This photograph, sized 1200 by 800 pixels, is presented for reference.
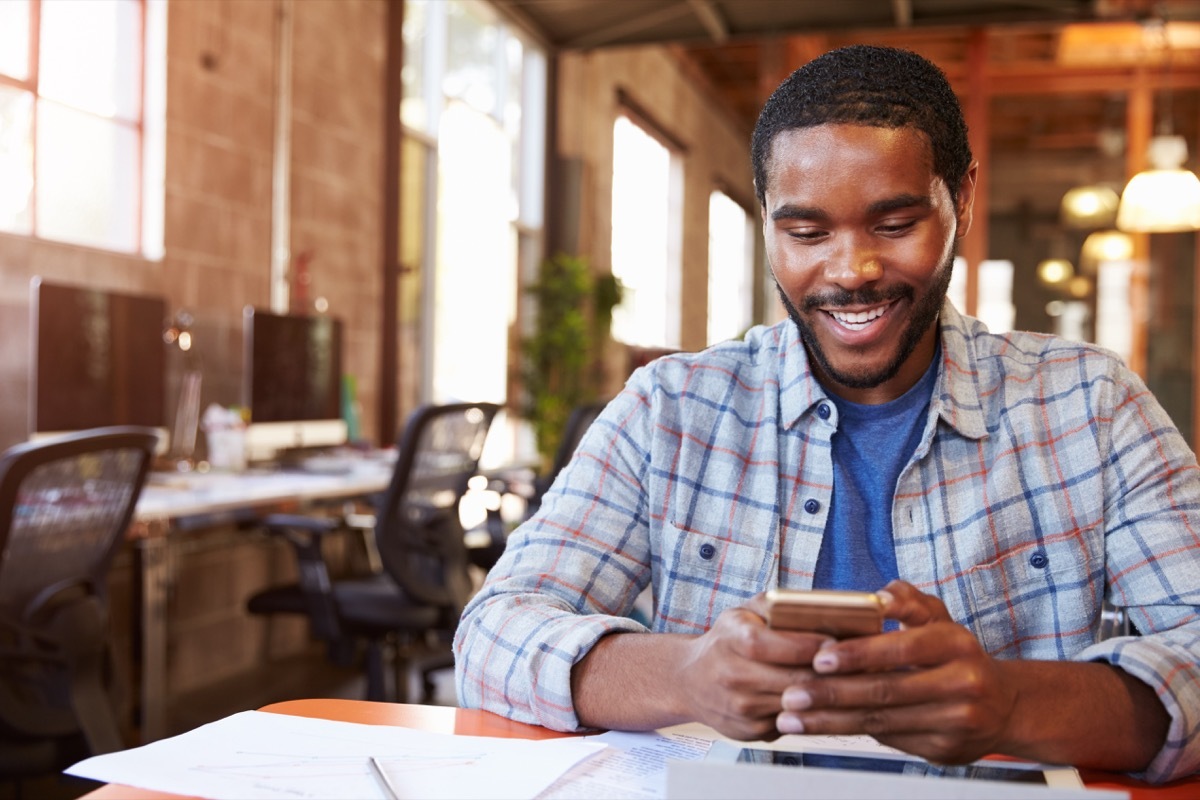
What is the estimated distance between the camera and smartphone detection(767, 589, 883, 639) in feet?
2.48

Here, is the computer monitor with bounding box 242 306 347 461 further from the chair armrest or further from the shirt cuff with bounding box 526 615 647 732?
the shirt cuff with bounding box 526 615 647 732

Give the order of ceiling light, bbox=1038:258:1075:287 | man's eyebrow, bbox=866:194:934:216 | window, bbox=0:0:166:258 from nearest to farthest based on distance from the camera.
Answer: man's eyebrow, bbox=866:194:934:216 → window, bbox=0:0:166:258 → ceiling light, bbox=1038:258:1075:287

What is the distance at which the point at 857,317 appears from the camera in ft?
3.90

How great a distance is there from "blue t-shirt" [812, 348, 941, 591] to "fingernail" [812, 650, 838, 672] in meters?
0.42

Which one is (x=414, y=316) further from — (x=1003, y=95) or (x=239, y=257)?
(x=1003, y=95)

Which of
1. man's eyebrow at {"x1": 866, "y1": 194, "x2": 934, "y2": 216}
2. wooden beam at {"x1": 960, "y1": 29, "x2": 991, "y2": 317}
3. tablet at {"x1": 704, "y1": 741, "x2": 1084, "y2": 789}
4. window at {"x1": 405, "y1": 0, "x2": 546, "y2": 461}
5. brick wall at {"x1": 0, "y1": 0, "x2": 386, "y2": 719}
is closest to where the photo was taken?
A: tablet at {"x1": 704, "y1": 741, "x2": 1084, "y2": 789}

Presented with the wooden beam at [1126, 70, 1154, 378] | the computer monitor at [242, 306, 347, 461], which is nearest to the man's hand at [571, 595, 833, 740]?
the computer monitor at [242, 306, 347, 461]

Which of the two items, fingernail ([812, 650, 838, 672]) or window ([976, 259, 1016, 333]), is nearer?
fingernail ([812, 650, 838, 672])

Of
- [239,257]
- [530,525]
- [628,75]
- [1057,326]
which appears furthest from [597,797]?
[628,75]

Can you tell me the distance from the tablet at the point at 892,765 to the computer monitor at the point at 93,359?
2671mm

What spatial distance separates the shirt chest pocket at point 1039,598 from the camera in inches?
45.7

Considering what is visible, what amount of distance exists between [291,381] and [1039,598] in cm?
344

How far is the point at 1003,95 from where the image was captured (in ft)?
29.3

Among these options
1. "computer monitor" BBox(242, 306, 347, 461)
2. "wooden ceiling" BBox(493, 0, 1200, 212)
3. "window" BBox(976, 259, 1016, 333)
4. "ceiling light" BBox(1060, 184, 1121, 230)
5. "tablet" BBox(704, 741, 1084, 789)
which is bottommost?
"tablet" BBox(704, 741, 1084, 789)
